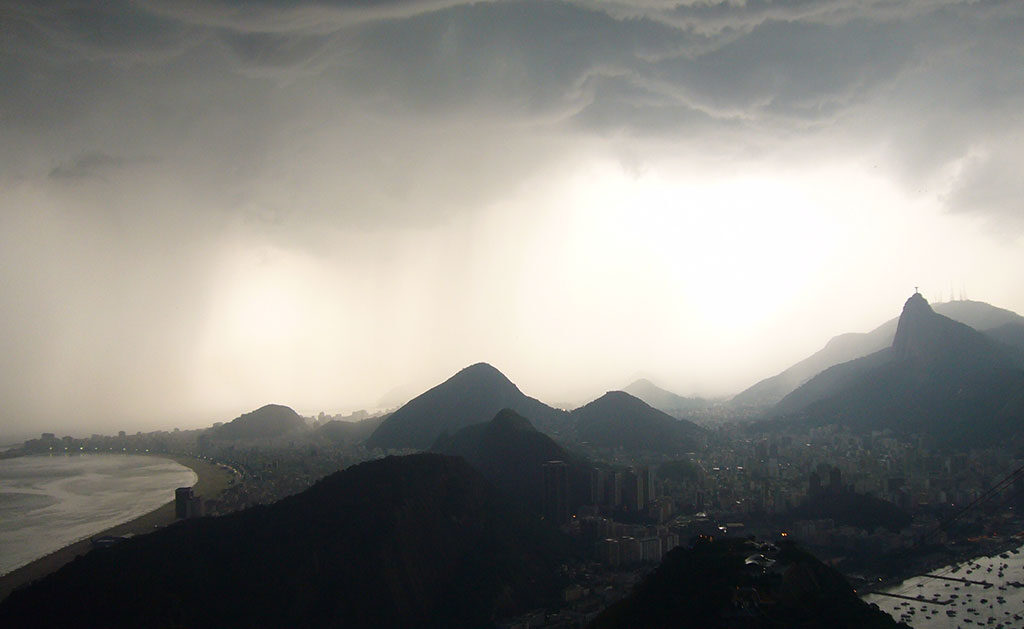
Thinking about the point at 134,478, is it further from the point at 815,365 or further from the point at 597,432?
the point at 815,365

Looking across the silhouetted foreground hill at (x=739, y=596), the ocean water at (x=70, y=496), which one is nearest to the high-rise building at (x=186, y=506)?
the ocean water at (x=70, y=496)

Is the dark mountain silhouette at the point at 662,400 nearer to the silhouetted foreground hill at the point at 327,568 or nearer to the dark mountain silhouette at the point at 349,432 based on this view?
the dark mountain silhouette at the point at 349,432

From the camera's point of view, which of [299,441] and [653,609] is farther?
[299,441]

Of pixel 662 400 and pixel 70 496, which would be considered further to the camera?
pixel 662 400

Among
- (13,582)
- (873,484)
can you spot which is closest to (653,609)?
(13,582)

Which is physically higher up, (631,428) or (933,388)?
(933,388)

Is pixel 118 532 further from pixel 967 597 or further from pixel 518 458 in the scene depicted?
pixel 967 597

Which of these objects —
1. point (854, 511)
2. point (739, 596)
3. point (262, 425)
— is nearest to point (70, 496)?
point (262, 425)
